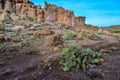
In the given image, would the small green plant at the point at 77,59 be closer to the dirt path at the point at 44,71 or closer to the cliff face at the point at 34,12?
the dirt path at the point at 44,71

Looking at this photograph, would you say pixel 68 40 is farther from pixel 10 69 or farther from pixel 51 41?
pixel 10 69

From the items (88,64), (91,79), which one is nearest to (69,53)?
(88,64)

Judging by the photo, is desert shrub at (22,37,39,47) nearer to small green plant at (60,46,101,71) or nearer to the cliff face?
small green plant at (60,46,101,71)

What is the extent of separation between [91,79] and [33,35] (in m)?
9.04

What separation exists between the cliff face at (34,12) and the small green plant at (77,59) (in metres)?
16.5

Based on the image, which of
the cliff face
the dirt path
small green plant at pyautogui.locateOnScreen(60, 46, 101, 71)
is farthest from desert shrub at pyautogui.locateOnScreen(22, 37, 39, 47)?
the cliff face

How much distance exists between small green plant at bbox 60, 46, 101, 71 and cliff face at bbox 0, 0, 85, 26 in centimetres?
1645

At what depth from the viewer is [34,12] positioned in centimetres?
2788

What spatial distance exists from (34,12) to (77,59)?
20341 millimetres

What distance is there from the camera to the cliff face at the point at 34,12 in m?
26.2

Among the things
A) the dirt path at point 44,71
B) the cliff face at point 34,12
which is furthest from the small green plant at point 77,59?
the cliff face at point 34,12

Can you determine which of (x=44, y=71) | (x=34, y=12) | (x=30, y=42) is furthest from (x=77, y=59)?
(x=34, y=12)

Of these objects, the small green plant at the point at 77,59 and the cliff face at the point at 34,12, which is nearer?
the small green plant at the point at 77,59

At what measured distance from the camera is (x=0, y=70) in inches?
344
